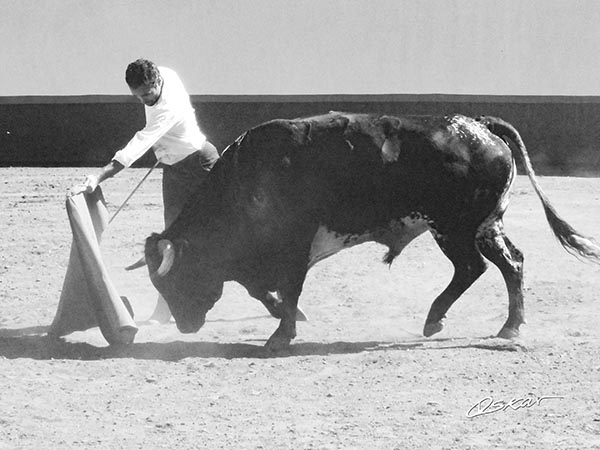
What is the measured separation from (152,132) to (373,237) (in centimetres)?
132

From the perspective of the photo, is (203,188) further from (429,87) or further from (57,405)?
(429,87)

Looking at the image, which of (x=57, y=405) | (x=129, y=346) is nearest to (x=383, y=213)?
(x=129, y=346)

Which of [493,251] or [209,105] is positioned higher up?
[493,251]

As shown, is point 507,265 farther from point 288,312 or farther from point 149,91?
point 149,91

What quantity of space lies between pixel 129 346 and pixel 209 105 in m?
7.35

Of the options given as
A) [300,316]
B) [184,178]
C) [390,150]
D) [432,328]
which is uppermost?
[390,150]

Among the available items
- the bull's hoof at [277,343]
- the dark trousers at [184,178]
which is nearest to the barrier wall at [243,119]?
the dark trousers at [184,178]

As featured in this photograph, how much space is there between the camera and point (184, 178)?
7875mm

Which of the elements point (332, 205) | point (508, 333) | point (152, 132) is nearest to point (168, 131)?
point (152, 132)

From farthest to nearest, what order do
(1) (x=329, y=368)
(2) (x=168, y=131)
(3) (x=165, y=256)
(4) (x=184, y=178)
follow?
(4) (x=184, y=178) < (2) (x=168, y=131) < (3) (x=165, y=256) < (1) (x=329, y=368)

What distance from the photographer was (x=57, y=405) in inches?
242

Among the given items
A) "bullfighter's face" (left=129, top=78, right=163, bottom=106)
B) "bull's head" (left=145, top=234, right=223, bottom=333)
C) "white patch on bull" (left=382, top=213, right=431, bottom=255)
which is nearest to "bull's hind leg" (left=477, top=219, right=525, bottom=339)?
"white patch on bull" (left=382, top=213, right=431, bottom=255)

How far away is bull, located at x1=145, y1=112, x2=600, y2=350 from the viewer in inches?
285

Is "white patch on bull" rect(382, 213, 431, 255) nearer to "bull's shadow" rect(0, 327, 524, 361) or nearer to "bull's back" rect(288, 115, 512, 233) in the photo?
"bull's back" rect(288, 115, 512, 233)
